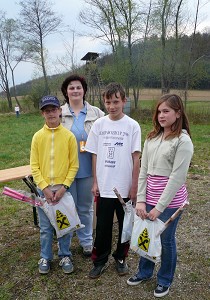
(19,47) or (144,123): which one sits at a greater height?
(19,47)

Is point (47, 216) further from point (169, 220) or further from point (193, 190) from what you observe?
point (193, 190)

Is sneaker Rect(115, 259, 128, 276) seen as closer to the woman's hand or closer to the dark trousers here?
the dark trousers

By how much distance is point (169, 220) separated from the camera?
214 centimetres

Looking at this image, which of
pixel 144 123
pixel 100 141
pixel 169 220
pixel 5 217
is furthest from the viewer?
pixel 144 123

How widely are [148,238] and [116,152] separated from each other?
2.32ft

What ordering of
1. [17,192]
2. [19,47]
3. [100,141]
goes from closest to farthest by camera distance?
[100,141] < [17,192] < [19,47]

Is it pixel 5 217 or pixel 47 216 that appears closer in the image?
pixel 47 216

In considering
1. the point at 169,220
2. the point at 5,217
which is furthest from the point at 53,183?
the point at 5,217

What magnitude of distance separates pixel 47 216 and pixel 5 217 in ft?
5.55

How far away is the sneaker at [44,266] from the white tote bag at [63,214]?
320mm

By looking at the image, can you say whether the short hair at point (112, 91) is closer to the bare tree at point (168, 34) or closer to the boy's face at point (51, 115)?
the boy's face at point (51, 115)

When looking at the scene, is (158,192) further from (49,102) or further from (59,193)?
(49,102)

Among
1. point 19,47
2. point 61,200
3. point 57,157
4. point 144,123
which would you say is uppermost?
point 19,47

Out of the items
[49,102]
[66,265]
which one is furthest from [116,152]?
[66,265]
